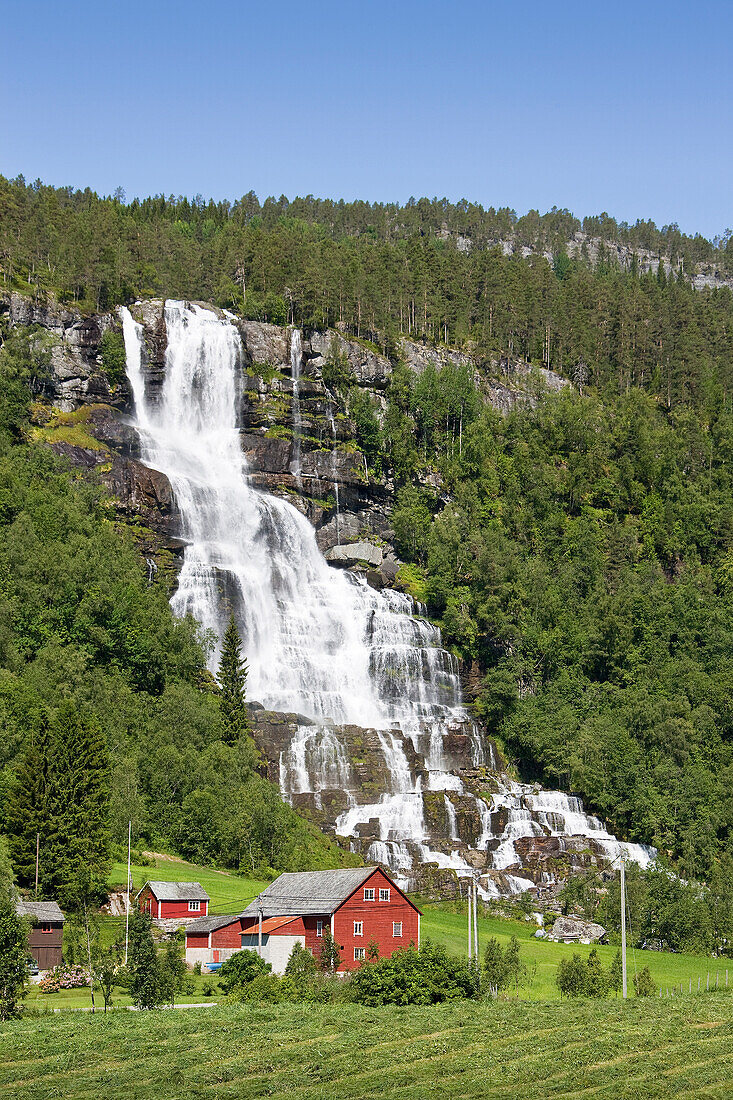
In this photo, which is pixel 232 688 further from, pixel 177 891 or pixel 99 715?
pixel 177 891

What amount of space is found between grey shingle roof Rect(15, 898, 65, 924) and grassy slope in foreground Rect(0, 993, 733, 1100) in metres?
13.8

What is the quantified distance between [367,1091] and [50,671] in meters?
62.4

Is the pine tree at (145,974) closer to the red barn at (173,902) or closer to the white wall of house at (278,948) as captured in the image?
the white wall of house at (278,948)

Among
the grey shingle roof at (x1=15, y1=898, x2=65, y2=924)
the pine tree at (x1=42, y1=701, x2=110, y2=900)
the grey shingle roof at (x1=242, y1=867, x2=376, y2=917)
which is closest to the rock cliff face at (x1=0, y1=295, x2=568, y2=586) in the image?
the pine tree at (x1=42, y1=701, x2=110, y2=900)

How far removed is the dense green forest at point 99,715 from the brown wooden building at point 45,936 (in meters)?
7.77

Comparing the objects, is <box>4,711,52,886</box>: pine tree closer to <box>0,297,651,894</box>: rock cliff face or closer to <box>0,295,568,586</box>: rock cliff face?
<box>0,297,651,894</box>: rock cliff face

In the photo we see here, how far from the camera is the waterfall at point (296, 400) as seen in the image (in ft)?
443

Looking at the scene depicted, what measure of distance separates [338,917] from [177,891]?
465 inches

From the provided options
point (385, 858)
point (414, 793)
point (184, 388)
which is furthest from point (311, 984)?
point (184, 388)

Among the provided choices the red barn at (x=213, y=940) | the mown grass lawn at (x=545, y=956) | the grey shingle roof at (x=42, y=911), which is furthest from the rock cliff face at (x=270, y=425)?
the red barn at (x=213, y=940)

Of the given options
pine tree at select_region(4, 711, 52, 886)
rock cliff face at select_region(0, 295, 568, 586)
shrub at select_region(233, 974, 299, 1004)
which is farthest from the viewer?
rock cliff face at select_region(0, 295, 568, 586)

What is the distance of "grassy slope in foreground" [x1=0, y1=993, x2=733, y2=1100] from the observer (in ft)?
120

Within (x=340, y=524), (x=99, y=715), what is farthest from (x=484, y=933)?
(x=340, y=524)

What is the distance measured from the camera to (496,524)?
446 ft
